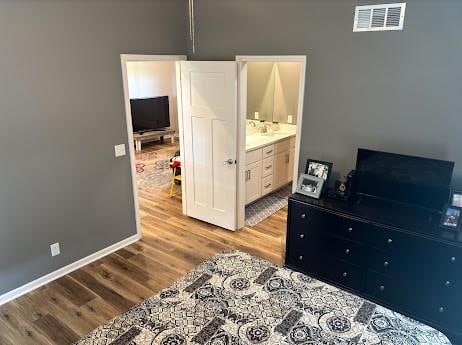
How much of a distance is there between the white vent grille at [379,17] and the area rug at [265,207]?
267 centimetres

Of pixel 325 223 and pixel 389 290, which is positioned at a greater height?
pixel 325 223

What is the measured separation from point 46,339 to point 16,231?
1.00m

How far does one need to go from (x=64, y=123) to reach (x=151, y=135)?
5.16 meters

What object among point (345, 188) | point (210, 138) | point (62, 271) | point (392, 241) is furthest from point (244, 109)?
point (62, 271)

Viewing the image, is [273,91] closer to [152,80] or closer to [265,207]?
[265,207]

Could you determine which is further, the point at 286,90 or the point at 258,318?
the point at 286,90

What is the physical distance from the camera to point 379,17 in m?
2.80

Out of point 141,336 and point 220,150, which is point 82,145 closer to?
point 220,150

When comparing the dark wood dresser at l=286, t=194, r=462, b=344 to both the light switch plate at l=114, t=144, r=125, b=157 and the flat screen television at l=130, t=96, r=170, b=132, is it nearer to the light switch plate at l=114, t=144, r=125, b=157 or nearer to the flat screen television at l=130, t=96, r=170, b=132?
the light switch plate at l=114, t=144, r=125, b=157

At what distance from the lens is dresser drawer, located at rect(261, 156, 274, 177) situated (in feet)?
16.1

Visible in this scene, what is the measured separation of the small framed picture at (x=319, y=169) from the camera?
3248 millimetres

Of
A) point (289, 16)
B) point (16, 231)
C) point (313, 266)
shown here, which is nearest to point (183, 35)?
point (289, 16)

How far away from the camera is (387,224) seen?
2.71 meters

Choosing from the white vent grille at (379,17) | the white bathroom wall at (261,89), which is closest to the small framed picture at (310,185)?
the white vent grille at (379,17)
